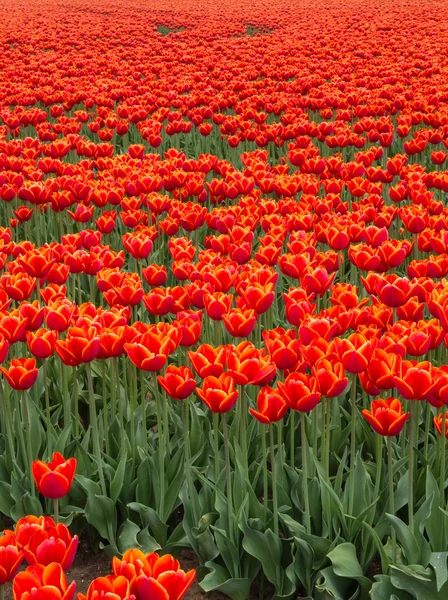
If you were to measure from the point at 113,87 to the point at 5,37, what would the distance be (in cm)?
1283

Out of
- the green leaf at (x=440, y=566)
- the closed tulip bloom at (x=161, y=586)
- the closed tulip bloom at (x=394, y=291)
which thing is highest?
the closed tulip bloom at (x=161, y=586)

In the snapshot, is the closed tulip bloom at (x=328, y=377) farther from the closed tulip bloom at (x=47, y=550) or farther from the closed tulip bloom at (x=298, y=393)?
the closed tulip bloom at (x=47, y=550)

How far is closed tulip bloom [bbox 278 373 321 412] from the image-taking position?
261cm

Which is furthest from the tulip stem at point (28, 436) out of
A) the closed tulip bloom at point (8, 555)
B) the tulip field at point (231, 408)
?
the closed tulip bloom at point (8, 555)

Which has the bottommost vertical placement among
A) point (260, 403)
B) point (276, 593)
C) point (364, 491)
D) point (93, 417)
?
point (276, 593)

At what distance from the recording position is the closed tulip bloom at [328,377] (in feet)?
8.80

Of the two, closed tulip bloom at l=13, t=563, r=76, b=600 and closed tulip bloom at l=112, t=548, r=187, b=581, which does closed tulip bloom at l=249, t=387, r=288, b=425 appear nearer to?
closed tulip bloom at l=112, t=548, r=187, b=581

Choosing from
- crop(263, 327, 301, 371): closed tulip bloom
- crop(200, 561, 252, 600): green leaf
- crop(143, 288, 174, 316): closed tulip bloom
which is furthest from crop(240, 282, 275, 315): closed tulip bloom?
crop(200, 561, 252, 600): green leaf

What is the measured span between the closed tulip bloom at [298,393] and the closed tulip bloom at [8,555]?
1130mm

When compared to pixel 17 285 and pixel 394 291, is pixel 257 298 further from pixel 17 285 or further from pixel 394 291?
pixel 17 285

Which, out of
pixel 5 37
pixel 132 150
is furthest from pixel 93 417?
pixel 5 37

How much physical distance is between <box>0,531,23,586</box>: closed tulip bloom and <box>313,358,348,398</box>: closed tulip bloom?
127 cm

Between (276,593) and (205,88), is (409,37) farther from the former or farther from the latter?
(276,593)

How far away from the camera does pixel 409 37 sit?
773 inches
